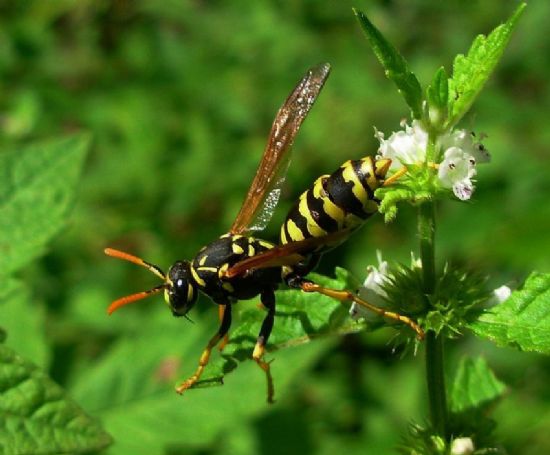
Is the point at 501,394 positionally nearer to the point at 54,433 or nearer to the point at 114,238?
the point at 54,433

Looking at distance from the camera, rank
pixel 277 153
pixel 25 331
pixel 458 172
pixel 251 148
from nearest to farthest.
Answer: pixel 458 172 → pixel 277 153 → pixel 25 331 → pixel 251 148

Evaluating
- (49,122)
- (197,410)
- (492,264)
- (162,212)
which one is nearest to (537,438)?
(492,264)

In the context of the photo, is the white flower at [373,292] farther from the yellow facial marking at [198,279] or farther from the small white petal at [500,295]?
the yellow facial marking at [198,279]

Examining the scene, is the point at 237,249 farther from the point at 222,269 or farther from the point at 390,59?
the point at 390,59

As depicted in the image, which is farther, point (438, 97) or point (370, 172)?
point (370, 172)

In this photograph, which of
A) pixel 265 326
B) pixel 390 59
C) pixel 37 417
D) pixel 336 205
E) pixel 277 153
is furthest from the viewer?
pixel 277 153

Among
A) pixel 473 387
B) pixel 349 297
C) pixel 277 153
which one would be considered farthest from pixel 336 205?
pixel 473 387
